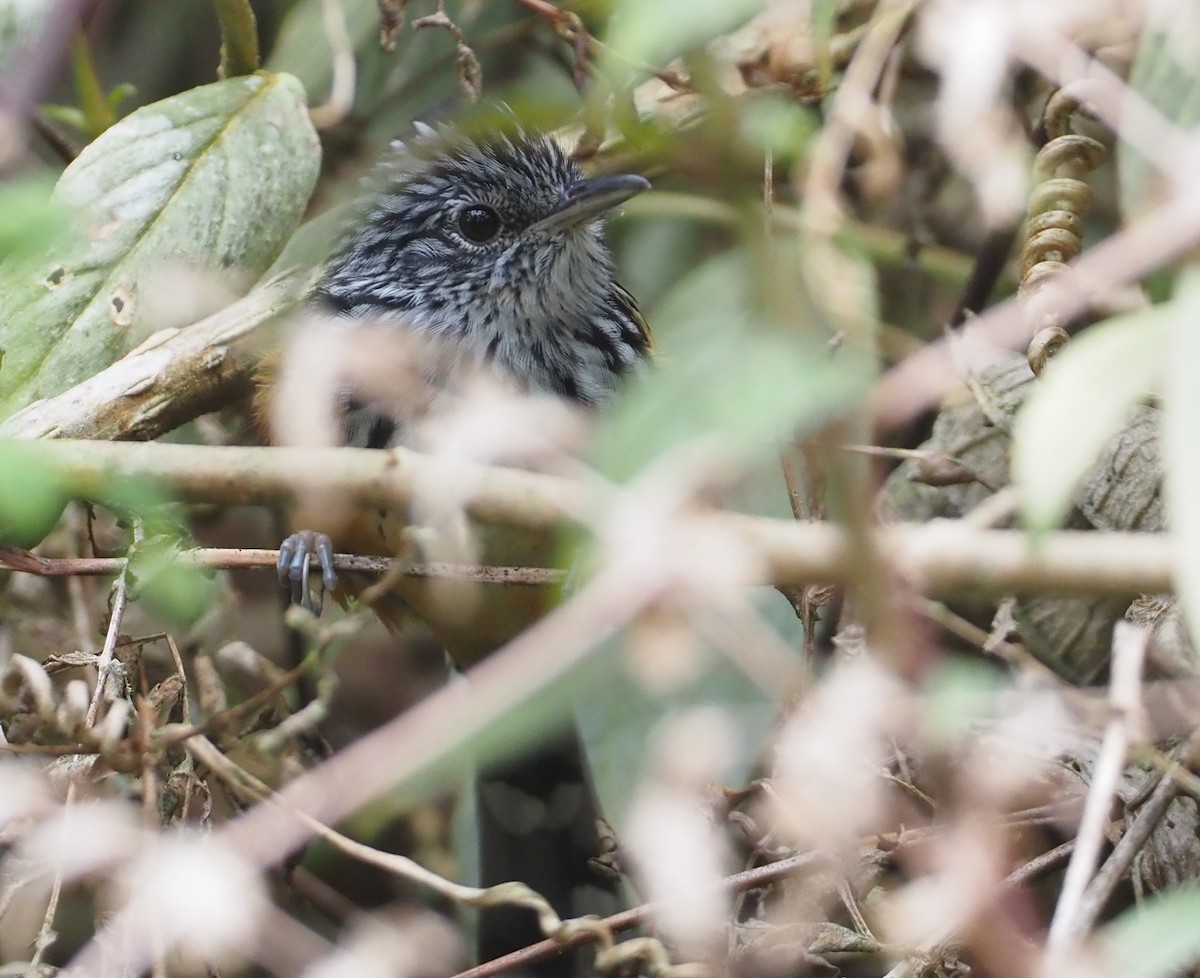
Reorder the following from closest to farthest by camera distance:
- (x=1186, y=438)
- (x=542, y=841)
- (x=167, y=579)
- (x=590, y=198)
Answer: (x=1186, y=438) < (x=167, y=579) < (x=590, y=198) < (x=542, y=841)

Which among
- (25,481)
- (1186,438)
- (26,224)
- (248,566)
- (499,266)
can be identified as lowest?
(499,266)

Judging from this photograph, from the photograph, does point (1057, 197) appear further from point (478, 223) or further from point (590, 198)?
point (478, 223)

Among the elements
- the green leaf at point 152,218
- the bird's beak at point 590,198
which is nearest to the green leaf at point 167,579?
the green leaf at point 152,218

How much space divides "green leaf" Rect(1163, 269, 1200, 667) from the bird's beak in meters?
2.05

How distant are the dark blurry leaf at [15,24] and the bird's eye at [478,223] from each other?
1.25 meters

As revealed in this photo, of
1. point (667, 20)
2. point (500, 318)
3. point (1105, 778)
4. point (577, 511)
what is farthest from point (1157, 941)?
point (500, 318)

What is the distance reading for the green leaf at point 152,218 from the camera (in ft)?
9.00

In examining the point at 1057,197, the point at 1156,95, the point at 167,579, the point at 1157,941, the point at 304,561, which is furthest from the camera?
the point at 304,561

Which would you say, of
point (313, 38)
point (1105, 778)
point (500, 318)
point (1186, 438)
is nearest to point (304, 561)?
point (500, 318)

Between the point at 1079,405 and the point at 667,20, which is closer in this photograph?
the point at 1079,405

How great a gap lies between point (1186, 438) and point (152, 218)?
226 centimetres

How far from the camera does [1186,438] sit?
3.88 feet

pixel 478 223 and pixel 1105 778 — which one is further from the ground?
pixel 1105 778

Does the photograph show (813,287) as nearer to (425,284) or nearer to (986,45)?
(986,45)
